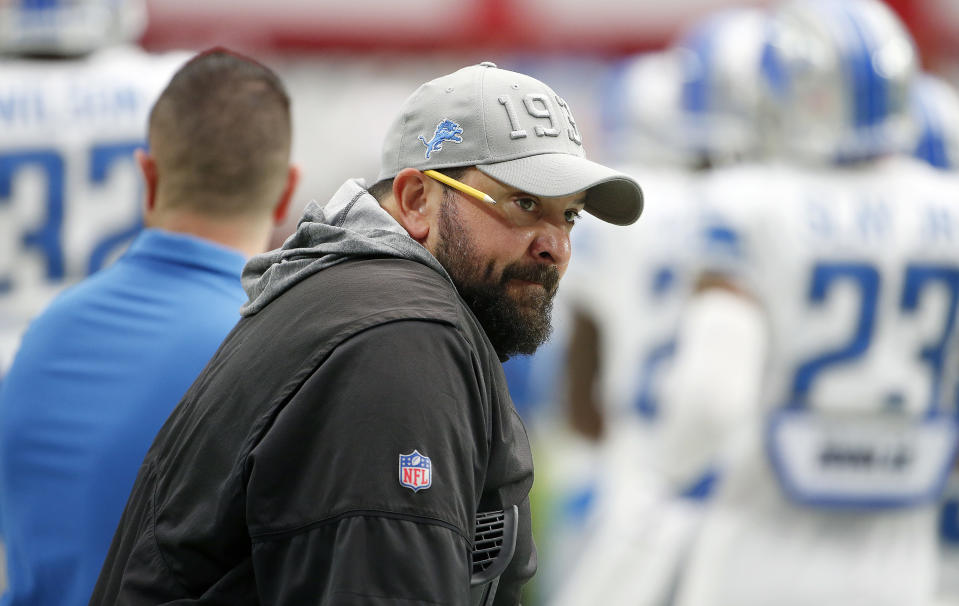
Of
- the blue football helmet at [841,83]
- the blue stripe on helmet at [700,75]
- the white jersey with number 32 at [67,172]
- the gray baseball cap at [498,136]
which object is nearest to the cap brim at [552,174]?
the gray baseball cap at [498,136]

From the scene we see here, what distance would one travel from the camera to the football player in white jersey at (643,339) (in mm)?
4738

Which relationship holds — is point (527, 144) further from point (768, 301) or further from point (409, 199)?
point (768, 301)

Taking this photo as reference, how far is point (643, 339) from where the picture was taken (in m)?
4.99

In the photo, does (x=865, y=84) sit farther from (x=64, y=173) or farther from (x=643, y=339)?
→ (x=64, y=173)

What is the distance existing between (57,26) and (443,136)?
2672 millimetres

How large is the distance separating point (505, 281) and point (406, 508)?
34cm

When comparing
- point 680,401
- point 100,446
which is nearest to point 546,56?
point 680,401

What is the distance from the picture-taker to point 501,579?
149 centimetres

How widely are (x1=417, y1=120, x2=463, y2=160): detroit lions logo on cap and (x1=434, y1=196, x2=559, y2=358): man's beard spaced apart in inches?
2.4

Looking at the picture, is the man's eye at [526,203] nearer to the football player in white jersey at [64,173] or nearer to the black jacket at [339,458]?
the black jacket at [339,458]

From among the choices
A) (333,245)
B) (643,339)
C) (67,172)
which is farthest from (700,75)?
(333,245)

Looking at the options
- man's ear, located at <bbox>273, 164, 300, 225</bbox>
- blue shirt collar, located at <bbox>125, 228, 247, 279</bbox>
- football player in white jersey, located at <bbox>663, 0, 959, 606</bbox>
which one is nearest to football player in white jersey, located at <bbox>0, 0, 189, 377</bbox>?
man's ear, located at <bbox>273, 164, 300, 225</bbox>

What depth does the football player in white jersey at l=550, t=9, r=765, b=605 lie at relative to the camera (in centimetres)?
474

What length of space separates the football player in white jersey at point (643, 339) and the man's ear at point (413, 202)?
275 cm
